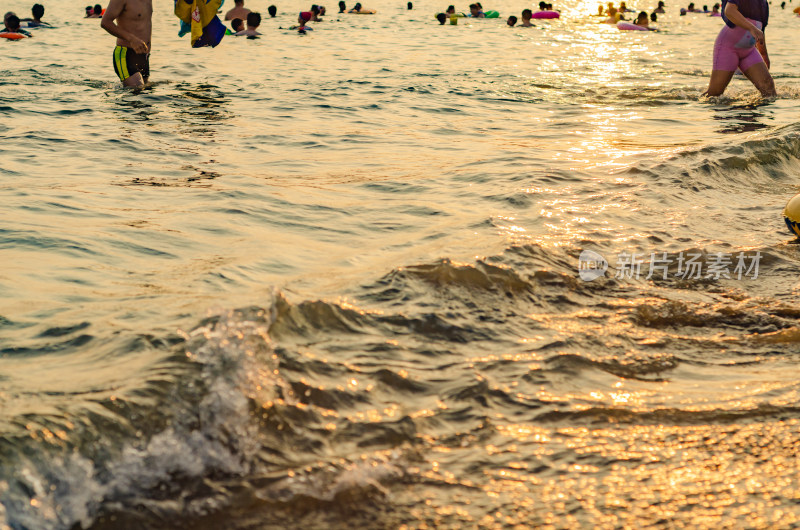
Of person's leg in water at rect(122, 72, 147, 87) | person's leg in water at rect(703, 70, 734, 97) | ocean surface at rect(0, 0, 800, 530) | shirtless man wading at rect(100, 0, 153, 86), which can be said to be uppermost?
shirtless man wading at rect(100, 0, 153, 86)

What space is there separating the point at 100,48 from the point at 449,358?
18422 mm

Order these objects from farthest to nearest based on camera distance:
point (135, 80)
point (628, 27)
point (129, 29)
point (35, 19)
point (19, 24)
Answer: point (628, 27) → point (35, 19) → point (19, 24) → point (135, 80) → point (129, 29)

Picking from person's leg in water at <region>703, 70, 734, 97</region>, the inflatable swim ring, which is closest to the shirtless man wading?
person's leg in water at <region>703, 70, 734, 97</region>

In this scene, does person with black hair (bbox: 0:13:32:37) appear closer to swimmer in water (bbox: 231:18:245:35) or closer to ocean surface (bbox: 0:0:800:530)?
swimmer in water (bbox: 231:18:245:35)

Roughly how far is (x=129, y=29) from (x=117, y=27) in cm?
20

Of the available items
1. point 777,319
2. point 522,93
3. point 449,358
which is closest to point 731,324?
point 777,319

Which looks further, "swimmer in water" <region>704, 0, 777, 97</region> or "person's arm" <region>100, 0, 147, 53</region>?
"person's arm" <region>100, 0, 147, 53</region>

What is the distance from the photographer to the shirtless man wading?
35.4ft

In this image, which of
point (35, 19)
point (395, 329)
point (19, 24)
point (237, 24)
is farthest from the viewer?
point (35, 19)

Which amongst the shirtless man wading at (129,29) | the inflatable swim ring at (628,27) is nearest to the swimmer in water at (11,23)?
the shirtless man wading at (129,29)

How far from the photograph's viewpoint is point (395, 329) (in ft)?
12.7

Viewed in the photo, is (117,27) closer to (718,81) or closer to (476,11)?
(718,81)

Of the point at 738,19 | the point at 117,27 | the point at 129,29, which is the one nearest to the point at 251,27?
the point at 129,29

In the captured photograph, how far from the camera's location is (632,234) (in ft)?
18.2
